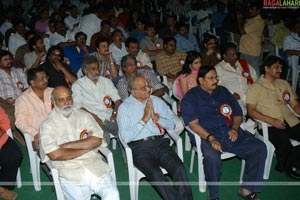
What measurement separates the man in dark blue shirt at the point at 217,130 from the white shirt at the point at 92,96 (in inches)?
37.0

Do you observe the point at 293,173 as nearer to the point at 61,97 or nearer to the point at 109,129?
the point at 109,129

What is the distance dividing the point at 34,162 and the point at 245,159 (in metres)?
1.93

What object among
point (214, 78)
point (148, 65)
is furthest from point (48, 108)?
point (148, 65)

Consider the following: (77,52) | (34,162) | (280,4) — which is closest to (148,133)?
(34,162)

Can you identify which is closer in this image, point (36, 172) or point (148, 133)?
point (148, 133)

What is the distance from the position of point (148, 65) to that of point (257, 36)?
188 centimetres

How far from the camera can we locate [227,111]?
343 centimetres

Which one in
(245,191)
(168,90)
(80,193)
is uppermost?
(168,90)

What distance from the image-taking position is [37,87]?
3.47 meters

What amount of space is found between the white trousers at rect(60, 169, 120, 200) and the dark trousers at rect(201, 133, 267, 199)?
861 mm

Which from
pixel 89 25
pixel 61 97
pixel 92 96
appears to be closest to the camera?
pixel 61 97

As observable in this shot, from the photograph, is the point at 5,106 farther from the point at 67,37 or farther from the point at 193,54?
the point at 67,37

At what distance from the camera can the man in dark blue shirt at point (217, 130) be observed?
10.4ft

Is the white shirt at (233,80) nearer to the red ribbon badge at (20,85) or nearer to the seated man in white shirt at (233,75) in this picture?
the seated man in white shirt at (233,75)
